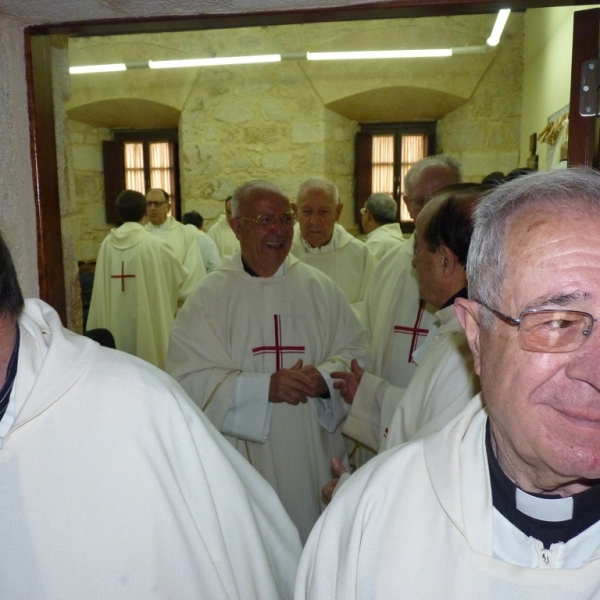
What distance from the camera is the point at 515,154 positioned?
936 centimetres

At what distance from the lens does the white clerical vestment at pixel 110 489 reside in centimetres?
154

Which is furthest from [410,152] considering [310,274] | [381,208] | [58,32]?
[58,32]

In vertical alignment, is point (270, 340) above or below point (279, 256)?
below

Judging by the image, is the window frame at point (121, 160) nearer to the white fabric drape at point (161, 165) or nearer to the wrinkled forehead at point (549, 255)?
the white fabric drape at point (161, 165)

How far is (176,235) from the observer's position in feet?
27.0

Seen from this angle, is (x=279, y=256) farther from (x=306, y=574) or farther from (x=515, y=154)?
(x=515, y=154)

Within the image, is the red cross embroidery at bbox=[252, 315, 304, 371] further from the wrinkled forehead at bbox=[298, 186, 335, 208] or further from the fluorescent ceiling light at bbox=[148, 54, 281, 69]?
the fluorescent ceiling light at bbox=[148, 54, 281, 69]

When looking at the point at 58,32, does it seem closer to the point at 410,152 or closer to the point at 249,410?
the point at 249,410

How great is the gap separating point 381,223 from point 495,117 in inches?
126

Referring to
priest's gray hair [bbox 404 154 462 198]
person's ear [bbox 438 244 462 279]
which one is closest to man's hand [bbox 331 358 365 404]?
person's ear [bbox 438 244 462 279]

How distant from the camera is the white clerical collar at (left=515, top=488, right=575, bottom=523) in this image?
51.6 inches

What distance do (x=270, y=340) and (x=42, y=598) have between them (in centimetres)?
226

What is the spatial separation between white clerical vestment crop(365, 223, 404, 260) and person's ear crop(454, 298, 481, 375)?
4982 mm

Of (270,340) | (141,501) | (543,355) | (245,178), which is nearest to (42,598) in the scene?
(141,501)
